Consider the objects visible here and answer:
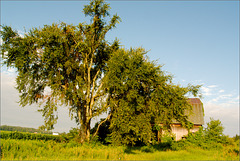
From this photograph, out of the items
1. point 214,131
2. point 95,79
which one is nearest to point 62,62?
point 95,79

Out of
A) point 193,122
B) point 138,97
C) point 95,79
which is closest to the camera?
point 138,97

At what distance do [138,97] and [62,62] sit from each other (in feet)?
37.9

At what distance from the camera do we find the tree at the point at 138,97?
811 inches

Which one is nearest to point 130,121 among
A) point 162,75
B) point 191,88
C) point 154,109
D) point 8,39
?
point 154,109

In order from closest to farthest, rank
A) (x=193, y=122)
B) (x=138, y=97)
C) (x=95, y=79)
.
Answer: (x=138, y=97), (x=95, y=79), (x=193, y=122)

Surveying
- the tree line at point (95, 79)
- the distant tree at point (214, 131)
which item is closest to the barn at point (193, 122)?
the distant tree at point (214, 131)

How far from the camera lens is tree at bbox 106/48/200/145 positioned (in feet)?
67.6

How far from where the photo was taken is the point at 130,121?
803 inches

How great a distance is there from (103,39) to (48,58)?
836 centimetres

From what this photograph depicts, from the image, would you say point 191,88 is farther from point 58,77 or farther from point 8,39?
point 8,39

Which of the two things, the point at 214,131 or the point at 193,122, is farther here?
the point at 193,122

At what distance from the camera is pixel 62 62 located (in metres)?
25.2

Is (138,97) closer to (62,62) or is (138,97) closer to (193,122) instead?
(62,62)

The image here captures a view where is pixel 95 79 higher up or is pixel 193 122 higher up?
pixel 95 79
